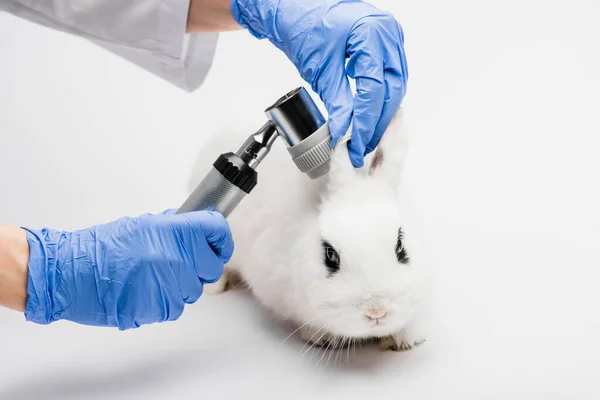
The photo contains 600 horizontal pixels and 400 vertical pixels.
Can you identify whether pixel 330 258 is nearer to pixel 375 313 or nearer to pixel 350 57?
pixel 375 313

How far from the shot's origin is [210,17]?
2.77 metres

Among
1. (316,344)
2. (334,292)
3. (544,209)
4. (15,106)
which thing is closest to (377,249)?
(334,292)

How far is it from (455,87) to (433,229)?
3.22 feet

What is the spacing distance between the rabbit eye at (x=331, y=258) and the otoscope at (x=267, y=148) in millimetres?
227

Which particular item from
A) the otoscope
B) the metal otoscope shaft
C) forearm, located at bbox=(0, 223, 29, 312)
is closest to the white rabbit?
the otoscope

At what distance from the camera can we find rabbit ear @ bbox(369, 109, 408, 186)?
2.29 metres

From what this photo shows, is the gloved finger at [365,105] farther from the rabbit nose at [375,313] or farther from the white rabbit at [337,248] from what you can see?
the rabbit nose at [375,313]

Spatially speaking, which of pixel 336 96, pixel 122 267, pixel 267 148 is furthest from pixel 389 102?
pixel 122 267

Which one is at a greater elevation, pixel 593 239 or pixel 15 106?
pixel 593 239

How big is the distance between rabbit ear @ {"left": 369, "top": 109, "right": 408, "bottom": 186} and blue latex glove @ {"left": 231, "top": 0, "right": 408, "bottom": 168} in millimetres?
23

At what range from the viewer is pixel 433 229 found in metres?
3.04

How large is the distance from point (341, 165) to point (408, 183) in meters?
1.15

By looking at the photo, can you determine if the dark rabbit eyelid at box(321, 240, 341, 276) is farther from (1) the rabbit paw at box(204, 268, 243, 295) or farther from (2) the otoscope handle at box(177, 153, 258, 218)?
(1) the rabbit paw at box(204, 268, 243, 295)

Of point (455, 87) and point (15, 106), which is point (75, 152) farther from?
point (455, 87)
